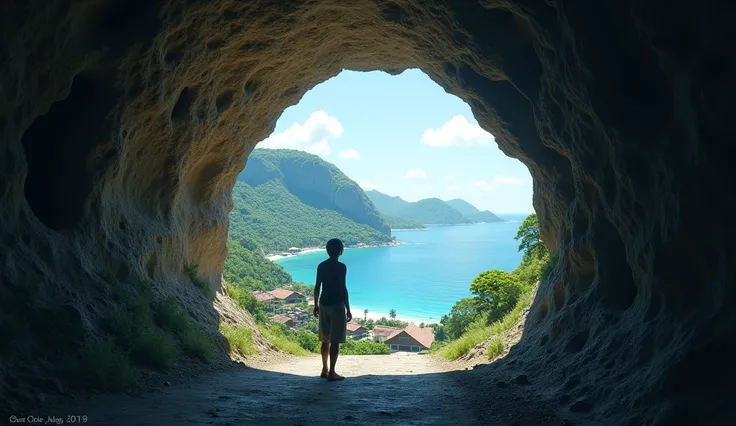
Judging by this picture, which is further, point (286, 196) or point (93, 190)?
point (286, 196)

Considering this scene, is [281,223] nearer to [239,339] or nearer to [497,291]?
[497,291]

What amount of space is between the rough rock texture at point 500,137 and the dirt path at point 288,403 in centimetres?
127

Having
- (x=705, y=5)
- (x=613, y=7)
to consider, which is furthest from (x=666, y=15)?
(x=613, y=7)

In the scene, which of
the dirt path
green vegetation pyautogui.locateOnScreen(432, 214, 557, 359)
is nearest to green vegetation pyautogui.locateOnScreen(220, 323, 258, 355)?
the dirt path

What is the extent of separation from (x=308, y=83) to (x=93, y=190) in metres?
7.53

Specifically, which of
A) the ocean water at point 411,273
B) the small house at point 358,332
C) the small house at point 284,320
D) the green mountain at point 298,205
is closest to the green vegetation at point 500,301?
the small house at point 284,320

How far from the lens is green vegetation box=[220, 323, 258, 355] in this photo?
37.3 feet

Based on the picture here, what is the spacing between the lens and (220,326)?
38.4 feet

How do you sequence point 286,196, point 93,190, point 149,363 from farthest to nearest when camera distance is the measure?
1. point 286,196
2. point 93,190
3. point 149,363

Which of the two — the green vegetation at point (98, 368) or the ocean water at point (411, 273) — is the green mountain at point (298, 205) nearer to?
the ocean water at point (411, 273)

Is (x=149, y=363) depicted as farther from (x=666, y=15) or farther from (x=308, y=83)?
(x=308, y=83)

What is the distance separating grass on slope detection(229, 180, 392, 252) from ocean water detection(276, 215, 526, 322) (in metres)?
5.71

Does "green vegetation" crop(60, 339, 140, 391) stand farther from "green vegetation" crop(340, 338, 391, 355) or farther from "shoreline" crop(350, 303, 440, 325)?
"shoreline" crop(350, 303, 440, 325)

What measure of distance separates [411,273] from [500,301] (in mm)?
108438
